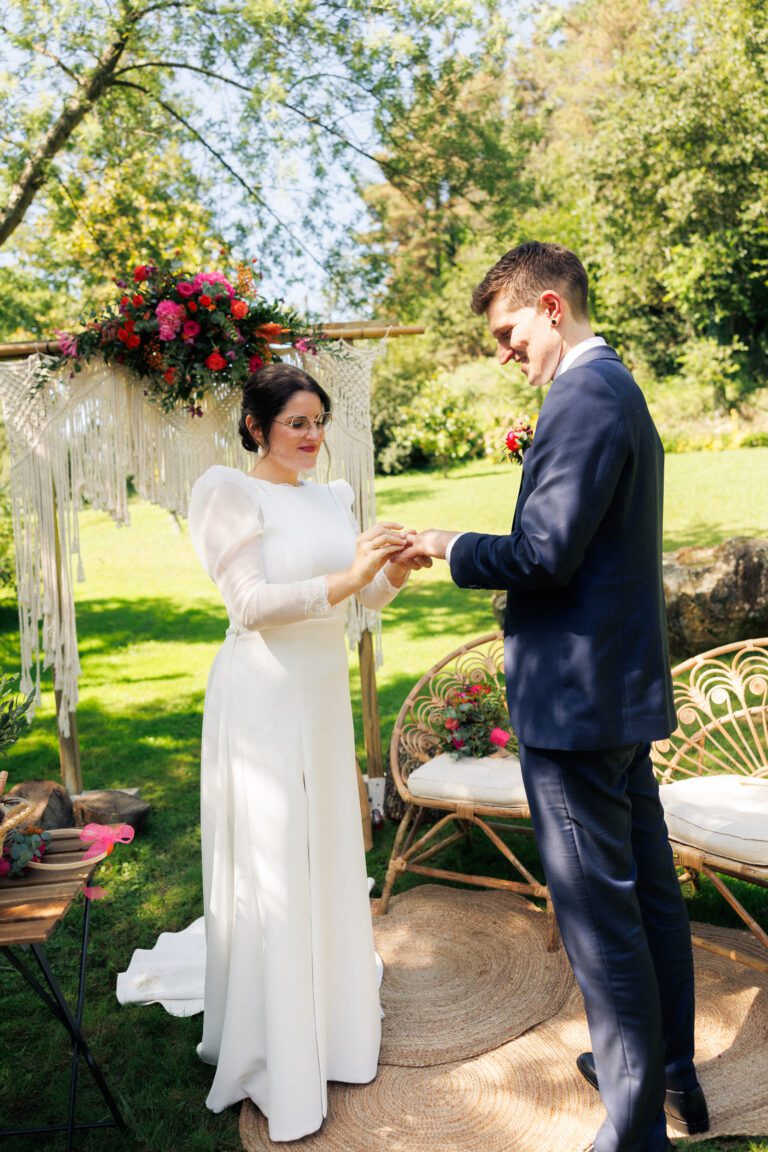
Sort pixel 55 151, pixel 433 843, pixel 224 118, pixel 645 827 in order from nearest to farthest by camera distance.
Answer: pixel 645 827 → pixel 433 843 → pixel 55 151 → pixel 224 118

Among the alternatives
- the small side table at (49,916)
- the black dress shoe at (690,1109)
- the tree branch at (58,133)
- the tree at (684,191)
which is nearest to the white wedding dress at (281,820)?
the small side table at (49,916)

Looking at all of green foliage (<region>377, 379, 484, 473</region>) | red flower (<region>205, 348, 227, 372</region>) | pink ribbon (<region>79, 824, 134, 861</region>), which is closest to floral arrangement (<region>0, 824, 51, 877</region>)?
pink ribbon (<region>79, 824, 134, 861</region>)

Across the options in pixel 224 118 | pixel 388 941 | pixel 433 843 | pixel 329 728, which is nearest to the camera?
pixel 329 728

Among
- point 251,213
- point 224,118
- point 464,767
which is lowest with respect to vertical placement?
point 464,767

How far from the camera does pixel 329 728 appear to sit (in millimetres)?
2600

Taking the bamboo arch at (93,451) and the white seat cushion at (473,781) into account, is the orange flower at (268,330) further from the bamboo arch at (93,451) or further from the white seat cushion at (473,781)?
the white seat cushion at (473,781)

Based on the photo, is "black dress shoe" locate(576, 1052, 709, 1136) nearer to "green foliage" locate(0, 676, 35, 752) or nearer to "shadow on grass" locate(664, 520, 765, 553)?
"green foliage" locate(0, 676, 35, 752)

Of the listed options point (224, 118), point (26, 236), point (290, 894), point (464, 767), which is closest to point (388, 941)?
point (464, 767)

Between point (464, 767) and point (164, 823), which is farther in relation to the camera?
point (164, 823)

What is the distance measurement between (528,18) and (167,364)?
513 centimetres

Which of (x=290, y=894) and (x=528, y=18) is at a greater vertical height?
(x=528, y=18)

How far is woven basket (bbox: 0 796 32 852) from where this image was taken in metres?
2.04

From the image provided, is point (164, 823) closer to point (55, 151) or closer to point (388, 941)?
point (388, 941)

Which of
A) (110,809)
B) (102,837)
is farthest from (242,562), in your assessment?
(110,809)
